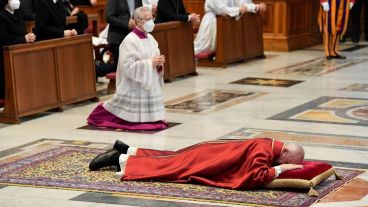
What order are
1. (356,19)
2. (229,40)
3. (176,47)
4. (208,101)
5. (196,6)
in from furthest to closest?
(356,19) → (196,6) → (229,40) → (176,47) → (208,101)

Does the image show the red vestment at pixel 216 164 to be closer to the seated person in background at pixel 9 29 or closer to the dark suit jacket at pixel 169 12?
the seated person in background at pixel 9 29

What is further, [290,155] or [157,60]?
[157,60]

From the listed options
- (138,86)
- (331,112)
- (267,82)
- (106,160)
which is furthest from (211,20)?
(106,160)

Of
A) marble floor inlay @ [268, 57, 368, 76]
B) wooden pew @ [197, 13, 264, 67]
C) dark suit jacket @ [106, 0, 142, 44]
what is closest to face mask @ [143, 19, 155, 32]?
dark suit jacket @ [106, 0, 142, 44]

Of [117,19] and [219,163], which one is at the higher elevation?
[117,19]

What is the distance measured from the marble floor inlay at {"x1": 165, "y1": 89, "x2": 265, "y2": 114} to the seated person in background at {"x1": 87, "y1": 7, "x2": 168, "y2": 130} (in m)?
1.20

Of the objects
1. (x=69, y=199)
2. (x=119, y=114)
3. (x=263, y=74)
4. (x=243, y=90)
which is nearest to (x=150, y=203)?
(x=69, y=199)

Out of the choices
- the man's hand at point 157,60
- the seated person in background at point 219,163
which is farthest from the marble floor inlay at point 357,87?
the seated person in background at point 219,163

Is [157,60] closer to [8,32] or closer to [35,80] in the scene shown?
[35,80]

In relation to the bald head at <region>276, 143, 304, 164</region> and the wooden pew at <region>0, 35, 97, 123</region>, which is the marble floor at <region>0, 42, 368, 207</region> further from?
the bald head at <region>276, 143, 304, 164</region>

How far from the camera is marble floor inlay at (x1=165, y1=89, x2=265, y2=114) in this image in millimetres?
11801

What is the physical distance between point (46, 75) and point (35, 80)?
0.23m

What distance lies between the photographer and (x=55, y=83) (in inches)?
455

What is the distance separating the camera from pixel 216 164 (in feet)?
25.2
